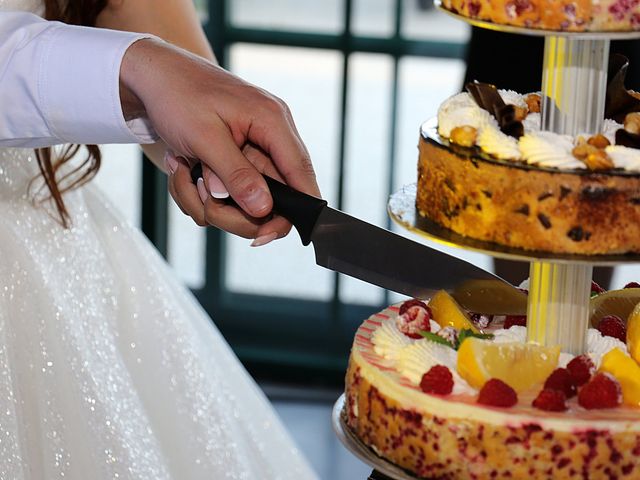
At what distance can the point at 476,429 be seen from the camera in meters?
1.10

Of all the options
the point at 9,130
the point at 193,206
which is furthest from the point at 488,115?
the point at 9,130

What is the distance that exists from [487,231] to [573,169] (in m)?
0.10

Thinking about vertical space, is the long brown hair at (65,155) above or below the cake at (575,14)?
below

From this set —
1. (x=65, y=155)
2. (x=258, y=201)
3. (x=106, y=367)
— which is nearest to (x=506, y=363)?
(x=258, y=201)

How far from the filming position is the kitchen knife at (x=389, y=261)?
1.32 metres

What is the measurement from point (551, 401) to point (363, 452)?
0.70 feet


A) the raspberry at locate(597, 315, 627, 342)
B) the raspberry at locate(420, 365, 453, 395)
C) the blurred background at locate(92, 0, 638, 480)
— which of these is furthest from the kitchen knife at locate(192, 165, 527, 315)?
the blurred background at locate(92, 0, 638, 480)

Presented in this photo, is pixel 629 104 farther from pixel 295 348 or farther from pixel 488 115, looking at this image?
pixel 295 348

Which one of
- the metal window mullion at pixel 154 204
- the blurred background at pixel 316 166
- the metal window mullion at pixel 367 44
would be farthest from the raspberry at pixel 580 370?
the metal window mullion at pixel 154 204

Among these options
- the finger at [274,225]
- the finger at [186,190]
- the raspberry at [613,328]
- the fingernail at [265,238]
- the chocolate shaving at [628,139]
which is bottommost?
the raspberry at [613,328]

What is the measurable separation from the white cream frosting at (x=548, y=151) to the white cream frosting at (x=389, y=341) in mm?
248

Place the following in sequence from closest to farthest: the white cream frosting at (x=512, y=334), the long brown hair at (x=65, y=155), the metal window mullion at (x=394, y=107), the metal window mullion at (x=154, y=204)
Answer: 1. the white cream frosting at (x=512, y=334)
2. the long brown hair at (x=65, y=155)
3. the metal window mullion at (x=394, y=107)
4. the metal window mullion at (x=154, y=204)

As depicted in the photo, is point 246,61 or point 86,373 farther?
point 246,61

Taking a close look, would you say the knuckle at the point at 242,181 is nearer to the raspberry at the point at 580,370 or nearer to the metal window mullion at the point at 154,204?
the raspberry at the point at 580,370
